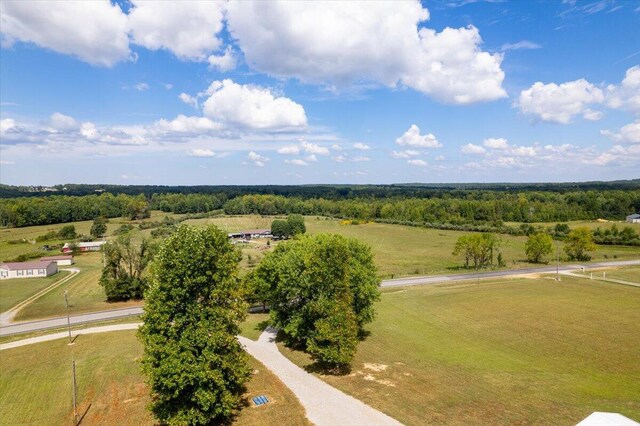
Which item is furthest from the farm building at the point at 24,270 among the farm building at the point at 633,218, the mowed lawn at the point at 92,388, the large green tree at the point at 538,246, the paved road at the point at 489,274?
the farm building at the point at 633,218

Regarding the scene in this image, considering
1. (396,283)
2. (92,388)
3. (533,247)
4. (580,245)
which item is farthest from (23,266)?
(580,245)

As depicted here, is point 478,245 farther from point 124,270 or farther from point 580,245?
point 124,270

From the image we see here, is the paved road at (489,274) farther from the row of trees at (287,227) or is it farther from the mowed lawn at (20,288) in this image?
the row of trees at (287,227)

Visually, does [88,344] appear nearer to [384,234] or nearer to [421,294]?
[421,294]

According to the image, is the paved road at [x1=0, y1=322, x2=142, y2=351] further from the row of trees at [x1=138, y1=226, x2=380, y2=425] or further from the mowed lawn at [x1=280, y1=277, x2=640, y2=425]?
the row of trees at [x1=138, y1=226, x2=380, y2=425]

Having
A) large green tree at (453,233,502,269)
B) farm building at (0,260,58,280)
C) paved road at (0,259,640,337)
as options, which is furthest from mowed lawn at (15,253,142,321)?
large green tree at (453,233,502,269)

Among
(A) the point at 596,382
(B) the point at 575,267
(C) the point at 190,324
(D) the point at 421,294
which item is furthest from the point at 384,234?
(C) the point at 190,324
